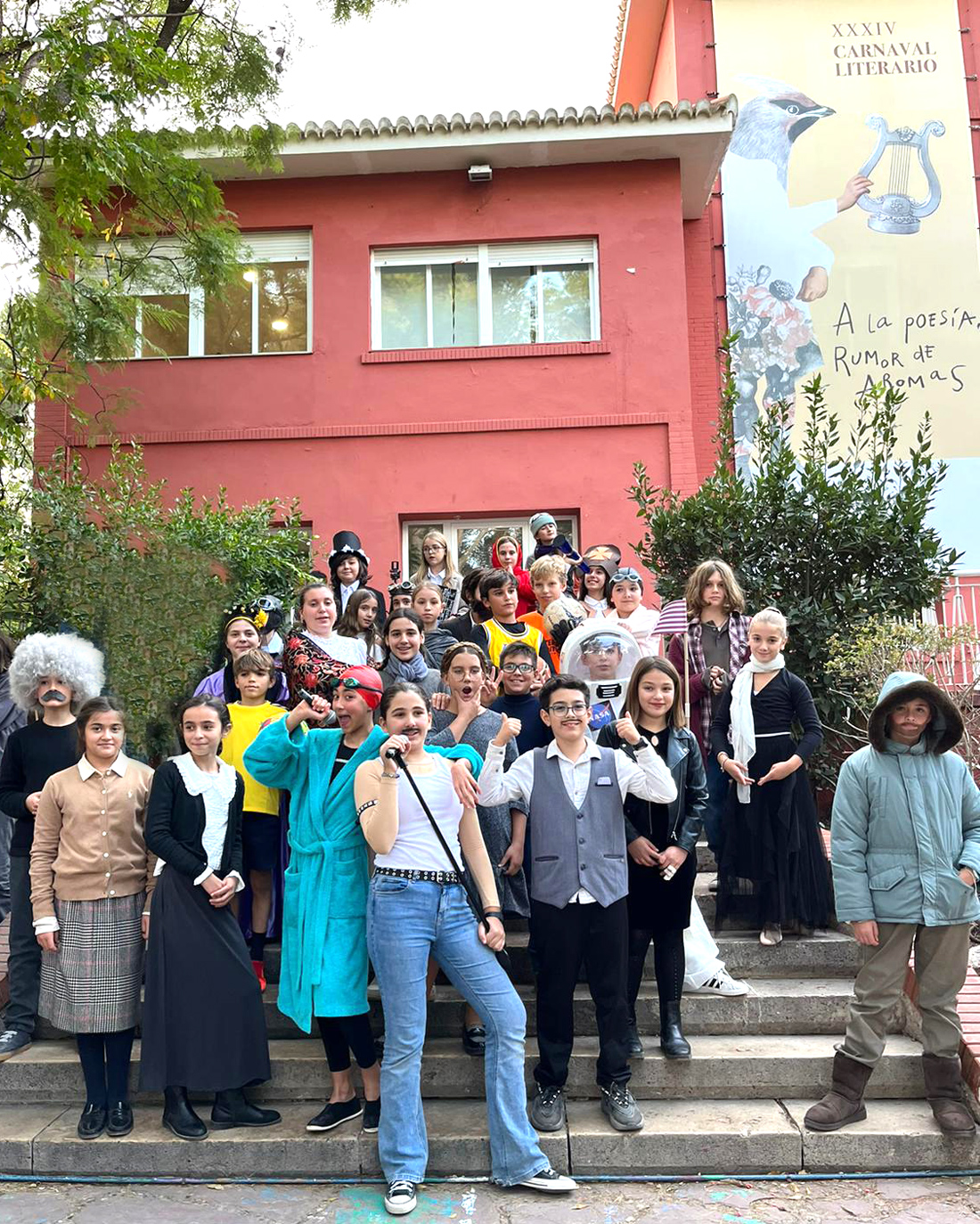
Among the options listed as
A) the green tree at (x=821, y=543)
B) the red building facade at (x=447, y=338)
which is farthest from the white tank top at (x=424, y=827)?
the red building facade at (x=447, y=338)

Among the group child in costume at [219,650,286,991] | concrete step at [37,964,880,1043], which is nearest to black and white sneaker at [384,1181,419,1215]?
concrete step at [37,964,880,1043]

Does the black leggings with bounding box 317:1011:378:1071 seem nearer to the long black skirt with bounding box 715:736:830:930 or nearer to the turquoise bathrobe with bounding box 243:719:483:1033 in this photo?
the turquoise bathrobe with bounding box 243:719:483:1033

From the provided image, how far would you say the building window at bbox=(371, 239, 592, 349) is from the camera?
12.6 meters

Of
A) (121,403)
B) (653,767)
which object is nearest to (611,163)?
(121,403)

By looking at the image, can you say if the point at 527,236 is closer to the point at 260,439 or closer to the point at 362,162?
the point at 362,162

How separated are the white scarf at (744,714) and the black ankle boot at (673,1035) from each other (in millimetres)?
1255

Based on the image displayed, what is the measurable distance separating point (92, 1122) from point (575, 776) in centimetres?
252

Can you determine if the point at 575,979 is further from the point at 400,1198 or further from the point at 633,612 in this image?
the point at 633,612

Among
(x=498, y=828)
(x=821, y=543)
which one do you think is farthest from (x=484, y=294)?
(x=498, y=828)

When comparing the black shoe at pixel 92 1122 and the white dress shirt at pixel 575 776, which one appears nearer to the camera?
the black shoe at pixel 92 1122

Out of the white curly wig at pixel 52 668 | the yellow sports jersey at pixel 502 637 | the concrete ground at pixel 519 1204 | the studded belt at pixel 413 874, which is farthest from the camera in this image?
the yellow sports jersey at pixel 502 637

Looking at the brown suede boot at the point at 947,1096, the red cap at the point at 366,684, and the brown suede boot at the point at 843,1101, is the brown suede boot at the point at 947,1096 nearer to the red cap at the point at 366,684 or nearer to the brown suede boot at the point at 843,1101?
the brown suede boot at the point at 843,1101

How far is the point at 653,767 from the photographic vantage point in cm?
494

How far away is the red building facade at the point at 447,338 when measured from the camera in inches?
479
